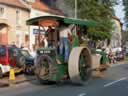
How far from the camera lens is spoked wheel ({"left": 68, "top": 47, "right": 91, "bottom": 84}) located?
2086cm

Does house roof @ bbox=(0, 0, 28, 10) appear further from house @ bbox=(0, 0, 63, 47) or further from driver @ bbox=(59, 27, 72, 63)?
driver @ bbox=(59, 27, 72, 63)

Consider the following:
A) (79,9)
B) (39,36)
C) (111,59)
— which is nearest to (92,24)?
(39,36)

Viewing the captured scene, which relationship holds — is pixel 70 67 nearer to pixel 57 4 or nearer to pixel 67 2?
pixel 67 2

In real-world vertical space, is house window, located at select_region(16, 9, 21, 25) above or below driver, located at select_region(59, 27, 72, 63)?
above

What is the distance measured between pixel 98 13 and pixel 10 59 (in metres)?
32.9

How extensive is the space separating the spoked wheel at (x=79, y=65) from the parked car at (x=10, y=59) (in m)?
4.73

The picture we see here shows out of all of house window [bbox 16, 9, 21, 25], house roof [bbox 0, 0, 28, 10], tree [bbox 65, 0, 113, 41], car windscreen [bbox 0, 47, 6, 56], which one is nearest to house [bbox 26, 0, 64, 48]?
house window [bbox 16, 9, 21, 25]

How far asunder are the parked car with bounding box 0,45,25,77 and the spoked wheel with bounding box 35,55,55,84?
11.4 ft

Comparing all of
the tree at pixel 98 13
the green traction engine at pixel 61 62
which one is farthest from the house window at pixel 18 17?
the green traction engine at pixel 61 62

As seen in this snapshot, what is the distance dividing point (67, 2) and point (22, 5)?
8.84 meters

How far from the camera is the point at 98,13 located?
57.6 meters

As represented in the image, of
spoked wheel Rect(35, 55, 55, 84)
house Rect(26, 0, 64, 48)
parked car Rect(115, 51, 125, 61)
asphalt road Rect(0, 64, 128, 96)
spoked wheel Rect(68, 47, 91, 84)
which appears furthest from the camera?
house Rect(26, 0, 64, 48)

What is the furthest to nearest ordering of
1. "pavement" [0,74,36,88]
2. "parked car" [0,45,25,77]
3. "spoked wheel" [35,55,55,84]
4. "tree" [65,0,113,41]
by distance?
"tree" [65,0,113,41], "parked car" [0,45,25,77], "pavement" [0,74,36,88], "spoked wheel" [35,55,55,84]

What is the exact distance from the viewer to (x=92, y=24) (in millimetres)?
23500
